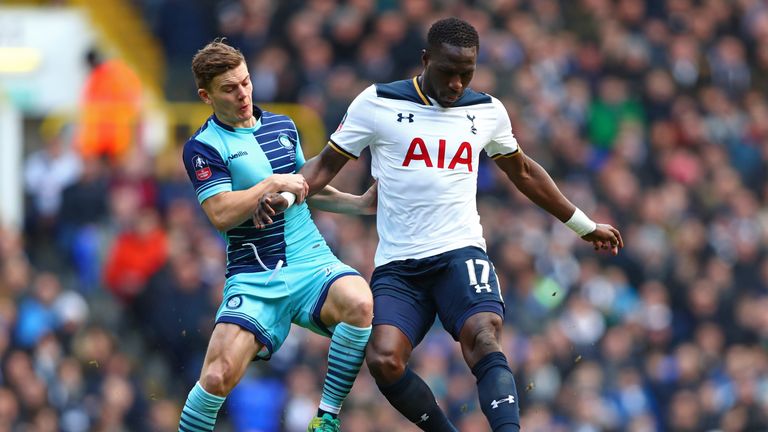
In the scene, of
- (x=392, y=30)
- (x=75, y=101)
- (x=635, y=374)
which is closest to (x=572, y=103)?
(x=392, y=30)

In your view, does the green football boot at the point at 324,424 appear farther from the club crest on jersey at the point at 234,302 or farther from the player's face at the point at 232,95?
the player's face at the point at 232,95

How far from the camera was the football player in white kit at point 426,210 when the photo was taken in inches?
374

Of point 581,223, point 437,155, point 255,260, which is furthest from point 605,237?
point 255,260

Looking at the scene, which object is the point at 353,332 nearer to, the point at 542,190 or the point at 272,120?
the point at 272,120

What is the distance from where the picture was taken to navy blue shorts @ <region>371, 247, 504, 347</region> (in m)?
9.62

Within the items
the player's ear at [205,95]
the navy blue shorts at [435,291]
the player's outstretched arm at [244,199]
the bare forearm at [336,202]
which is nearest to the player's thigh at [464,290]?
the navy blue shorts at [435,291]

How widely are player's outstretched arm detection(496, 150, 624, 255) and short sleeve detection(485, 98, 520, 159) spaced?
64mm

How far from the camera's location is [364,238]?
683 inches

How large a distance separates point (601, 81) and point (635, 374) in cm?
531

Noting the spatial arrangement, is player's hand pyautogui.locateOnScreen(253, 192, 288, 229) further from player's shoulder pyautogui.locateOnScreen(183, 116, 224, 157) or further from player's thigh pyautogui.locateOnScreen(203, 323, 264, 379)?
player's thigh pyautogui.locateOnScreen(203, 323, 264, 379)

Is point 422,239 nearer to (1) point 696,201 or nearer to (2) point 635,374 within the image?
(2) point 635,374

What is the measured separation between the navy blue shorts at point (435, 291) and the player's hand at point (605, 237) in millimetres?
880

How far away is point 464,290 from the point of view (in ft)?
31.6

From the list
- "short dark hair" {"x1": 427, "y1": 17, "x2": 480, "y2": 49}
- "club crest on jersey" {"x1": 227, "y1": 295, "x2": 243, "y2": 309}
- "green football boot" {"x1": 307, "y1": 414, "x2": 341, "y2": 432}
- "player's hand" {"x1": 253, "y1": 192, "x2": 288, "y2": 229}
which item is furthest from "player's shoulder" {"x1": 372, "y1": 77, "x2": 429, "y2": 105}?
"green football boot" {"x1": 307, "y1": 414, "x2": 341, "y2": 432}
